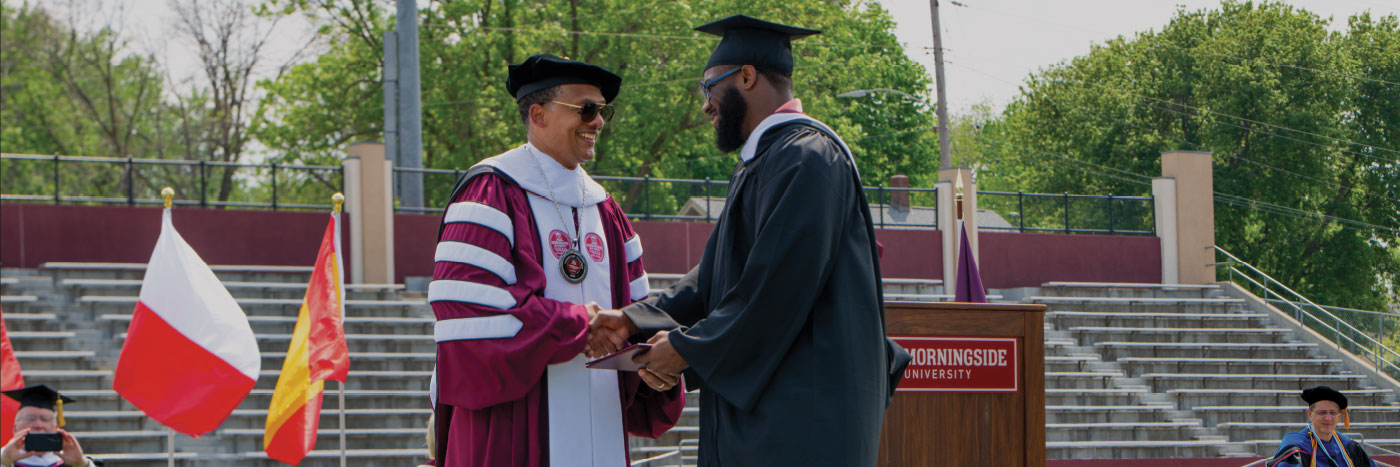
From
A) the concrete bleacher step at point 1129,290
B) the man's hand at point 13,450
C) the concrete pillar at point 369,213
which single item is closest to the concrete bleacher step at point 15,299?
the concrete pillar at point 369,213

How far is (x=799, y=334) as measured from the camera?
12.5 ft

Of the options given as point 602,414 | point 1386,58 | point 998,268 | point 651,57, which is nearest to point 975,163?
point 1386,58

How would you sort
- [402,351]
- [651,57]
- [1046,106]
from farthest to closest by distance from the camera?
[1046,106] → [651,57] → [402,351]

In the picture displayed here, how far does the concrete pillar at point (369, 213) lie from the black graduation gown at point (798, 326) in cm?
1626

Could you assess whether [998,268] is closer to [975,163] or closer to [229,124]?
[229,124]

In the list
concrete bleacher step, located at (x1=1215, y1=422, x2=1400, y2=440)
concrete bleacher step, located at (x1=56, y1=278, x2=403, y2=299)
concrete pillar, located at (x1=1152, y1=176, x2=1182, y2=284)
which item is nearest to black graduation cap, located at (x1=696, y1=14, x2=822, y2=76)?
concrete bleacher step, located at (x1=56, y1=278, x2=403, y2=299)

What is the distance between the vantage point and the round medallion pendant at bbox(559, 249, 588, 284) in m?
4.61

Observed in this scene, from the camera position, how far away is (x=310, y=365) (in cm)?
1117

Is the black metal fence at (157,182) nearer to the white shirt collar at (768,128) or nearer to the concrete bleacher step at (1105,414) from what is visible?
the concrete bleacher step at (1105,414)

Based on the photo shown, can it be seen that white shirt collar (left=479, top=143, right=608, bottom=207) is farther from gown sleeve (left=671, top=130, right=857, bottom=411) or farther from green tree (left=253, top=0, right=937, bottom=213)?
green tree (left=253, top=0, right=937, bottom=213)

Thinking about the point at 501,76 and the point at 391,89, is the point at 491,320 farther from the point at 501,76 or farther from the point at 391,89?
the point at 501,76

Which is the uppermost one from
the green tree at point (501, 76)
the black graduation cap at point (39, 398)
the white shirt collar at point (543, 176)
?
the green tree at point (501, 76)

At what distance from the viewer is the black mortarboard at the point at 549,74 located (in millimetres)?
4699

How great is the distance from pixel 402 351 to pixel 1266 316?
44.4 ft
